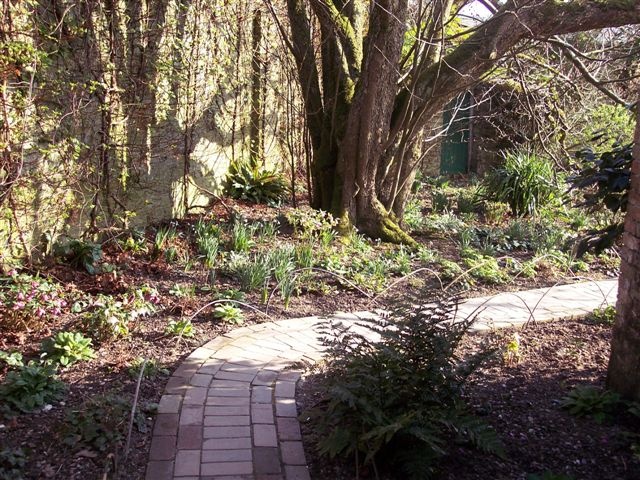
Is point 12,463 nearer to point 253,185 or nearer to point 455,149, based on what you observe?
point 253,185

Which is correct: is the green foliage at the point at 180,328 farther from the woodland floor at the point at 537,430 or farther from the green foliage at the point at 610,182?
the green foliage at the point at 610,182

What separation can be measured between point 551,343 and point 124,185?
14.0ft

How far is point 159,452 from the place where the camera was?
2.99 meters

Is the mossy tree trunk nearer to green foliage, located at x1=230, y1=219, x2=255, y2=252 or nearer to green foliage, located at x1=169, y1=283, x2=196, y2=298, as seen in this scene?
green foliage, located at x1=230, y1=219, x2=255, y2=252

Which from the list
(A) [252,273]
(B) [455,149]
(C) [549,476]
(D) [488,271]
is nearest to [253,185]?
(A) [252,273]

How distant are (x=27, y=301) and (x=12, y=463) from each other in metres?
1.78

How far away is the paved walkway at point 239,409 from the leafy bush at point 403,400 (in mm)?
235

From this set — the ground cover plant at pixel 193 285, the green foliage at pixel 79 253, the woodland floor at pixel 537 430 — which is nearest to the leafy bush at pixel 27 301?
the ground cover plant at pixel 193 285

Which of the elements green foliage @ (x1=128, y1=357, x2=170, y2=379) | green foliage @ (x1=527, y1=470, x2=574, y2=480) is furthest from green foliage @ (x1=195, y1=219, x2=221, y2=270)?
green foliage @ (x1=527, y1=470, x2=574, y2=480)

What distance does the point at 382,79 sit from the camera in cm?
685

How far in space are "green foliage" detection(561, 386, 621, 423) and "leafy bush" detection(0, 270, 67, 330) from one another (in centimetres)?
330

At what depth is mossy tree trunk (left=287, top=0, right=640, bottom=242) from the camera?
6.75 m

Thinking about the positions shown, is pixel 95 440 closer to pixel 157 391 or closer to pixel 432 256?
pixel 157 391

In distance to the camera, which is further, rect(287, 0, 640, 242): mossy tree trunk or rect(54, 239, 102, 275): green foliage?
rect(287, 0, 640, 242): mossy tree trunk
